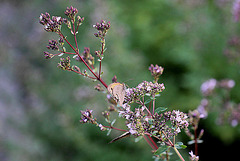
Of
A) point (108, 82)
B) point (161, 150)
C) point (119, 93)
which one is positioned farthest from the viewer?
point (108, 82)

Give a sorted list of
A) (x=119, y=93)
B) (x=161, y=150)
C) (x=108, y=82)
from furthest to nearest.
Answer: (x=108, y=82) < (x=119, y=93) < (x=161, y=150)

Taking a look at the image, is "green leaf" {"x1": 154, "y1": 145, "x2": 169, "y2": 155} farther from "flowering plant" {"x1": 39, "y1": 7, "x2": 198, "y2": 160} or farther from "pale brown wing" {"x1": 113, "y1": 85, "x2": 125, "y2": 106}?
"pale brown wing" {"x1": 113, "y1": 85, "x2": 125, "y2": 106}

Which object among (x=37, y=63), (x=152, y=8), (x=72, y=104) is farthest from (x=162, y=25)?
(x=37, y=63)


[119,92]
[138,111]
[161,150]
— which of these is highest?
[119,92]

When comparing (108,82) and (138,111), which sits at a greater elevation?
(108,82)

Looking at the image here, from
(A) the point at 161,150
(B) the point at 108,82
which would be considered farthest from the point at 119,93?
(B) the point at 108,82

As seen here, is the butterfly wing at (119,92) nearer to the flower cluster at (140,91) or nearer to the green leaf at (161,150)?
the flower cluster at (140,91)

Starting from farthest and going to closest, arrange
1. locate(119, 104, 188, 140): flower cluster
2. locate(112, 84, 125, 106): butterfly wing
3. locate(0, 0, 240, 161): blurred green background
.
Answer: locate(0, 0, 240, 161): blurred green background < locate(112, 84, 125, 106): butterfly wing < locate(119, 104, 188, 140): flower cluster

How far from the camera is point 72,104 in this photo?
11.9 ft

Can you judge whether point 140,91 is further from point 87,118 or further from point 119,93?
point 87,118

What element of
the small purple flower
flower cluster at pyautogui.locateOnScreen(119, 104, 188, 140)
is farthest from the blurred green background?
flower cluster at pyautogui.locateOnScreen(119, 104, 188, 140)

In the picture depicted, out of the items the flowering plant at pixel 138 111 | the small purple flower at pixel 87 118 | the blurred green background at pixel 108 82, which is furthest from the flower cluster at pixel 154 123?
the blurred green background at pixel 108 82

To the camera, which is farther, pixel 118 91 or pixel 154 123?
pixel 118 91

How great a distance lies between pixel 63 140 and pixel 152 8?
306 centimetres
